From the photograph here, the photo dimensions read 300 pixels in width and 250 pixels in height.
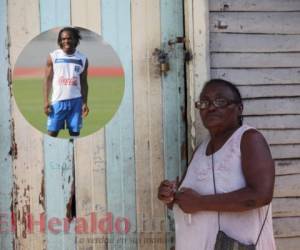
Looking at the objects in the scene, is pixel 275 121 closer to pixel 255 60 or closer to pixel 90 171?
pixel 255 60

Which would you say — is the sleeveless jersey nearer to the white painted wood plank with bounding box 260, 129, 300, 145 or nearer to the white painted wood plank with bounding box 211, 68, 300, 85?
the white painted wood plank with bounding box 211, 68, 300, 85

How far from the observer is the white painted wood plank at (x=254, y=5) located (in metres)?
3.46

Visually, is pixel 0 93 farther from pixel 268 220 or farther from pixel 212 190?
pixel 268 220

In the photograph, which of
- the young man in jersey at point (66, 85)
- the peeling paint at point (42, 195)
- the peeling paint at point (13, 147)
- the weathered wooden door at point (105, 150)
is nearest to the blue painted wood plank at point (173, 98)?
the weathered wooden door at point (105, 150)

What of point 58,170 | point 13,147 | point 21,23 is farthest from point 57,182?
point 21,23

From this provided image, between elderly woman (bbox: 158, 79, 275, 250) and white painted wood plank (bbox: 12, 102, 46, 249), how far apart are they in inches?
33.7

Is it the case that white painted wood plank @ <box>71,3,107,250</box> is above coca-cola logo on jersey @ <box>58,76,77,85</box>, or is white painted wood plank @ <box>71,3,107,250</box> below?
below

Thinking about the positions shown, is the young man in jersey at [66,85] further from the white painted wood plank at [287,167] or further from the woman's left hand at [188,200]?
the white painted wood plank at [287,167]

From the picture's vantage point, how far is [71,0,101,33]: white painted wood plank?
3359mm

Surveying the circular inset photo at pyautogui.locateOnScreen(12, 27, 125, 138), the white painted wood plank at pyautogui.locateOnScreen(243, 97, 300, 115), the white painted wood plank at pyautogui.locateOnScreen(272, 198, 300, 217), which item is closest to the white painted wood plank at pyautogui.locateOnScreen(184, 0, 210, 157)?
the white painted wood plank at pyautogui.locateOnScreen(243, 97, 300, 115)

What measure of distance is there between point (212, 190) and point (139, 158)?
0.83m

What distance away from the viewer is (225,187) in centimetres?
266

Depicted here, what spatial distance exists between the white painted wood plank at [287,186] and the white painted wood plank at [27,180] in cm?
140

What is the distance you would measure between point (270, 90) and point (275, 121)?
0.62 ft
